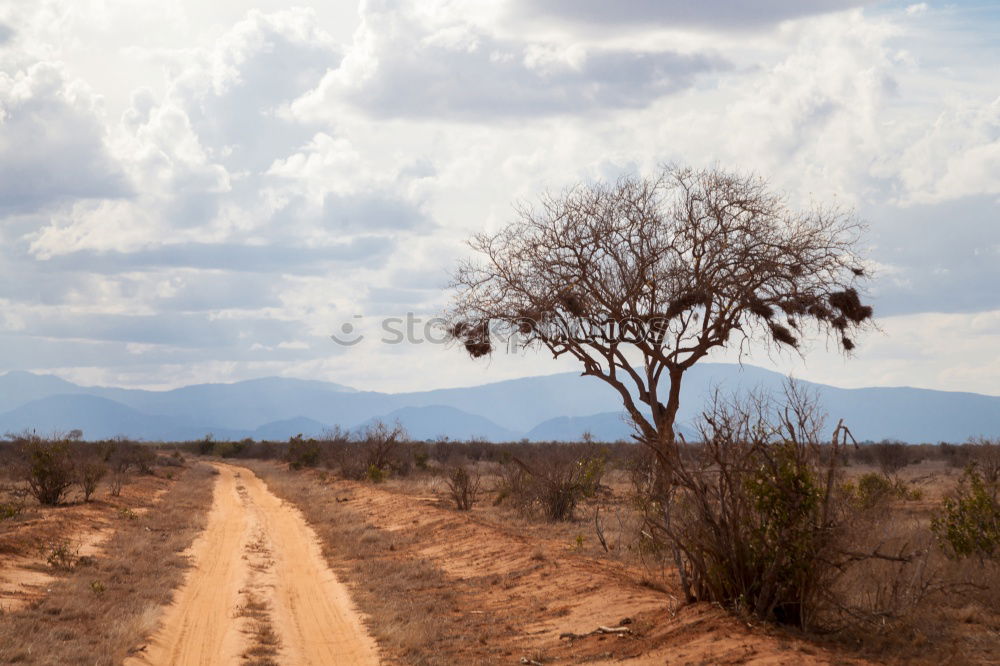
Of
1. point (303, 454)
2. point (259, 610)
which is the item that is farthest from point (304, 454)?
point (259, 610)

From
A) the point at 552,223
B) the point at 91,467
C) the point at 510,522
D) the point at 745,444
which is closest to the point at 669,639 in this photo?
the point at 745,444

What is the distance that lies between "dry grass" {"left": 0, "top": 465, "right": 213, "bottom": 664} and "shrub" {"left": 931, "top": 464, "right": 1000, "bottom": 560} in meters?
10.5

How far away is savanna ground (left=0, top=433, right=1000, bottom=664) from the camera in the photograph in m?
8.88

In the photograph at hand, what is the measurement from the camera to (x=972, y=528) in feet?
40.4

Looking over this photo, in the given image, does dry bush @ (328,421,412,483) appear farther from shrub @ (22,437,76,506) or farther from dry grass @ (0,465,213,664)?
dry grass @ (0,465,213,664)

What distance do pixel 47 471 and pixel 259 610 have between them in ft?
52.3

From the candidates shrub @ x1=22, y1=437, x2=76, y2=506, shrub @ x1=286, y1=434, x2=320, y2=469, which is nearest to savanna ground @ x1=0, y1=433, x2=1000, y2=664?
shrub @ x1=22, y1=437, x2=76, y2=506

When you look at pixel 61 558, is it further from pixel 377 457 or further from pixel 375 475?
pixel 377 457

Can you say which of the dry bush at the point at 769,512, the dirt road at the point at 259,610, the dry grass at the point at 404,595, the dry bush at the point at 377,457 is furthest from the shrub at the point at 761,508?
the dry bush at the point at 377,457

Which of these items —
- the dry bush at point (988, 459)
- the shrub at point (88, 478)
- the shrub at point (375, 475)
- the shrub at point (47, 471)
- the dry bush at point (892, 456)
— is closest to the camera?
the dry bush at point (988, 459)

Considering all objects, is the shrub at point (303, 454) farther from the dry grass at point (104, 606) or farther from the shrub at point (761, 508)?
the shrub at point (761, 508)

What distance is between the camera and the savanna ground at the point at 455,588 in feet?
29.1

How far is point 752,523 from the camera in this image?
9250 mm

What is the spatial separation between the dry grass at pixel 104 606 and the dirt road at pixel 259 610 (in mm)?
285
